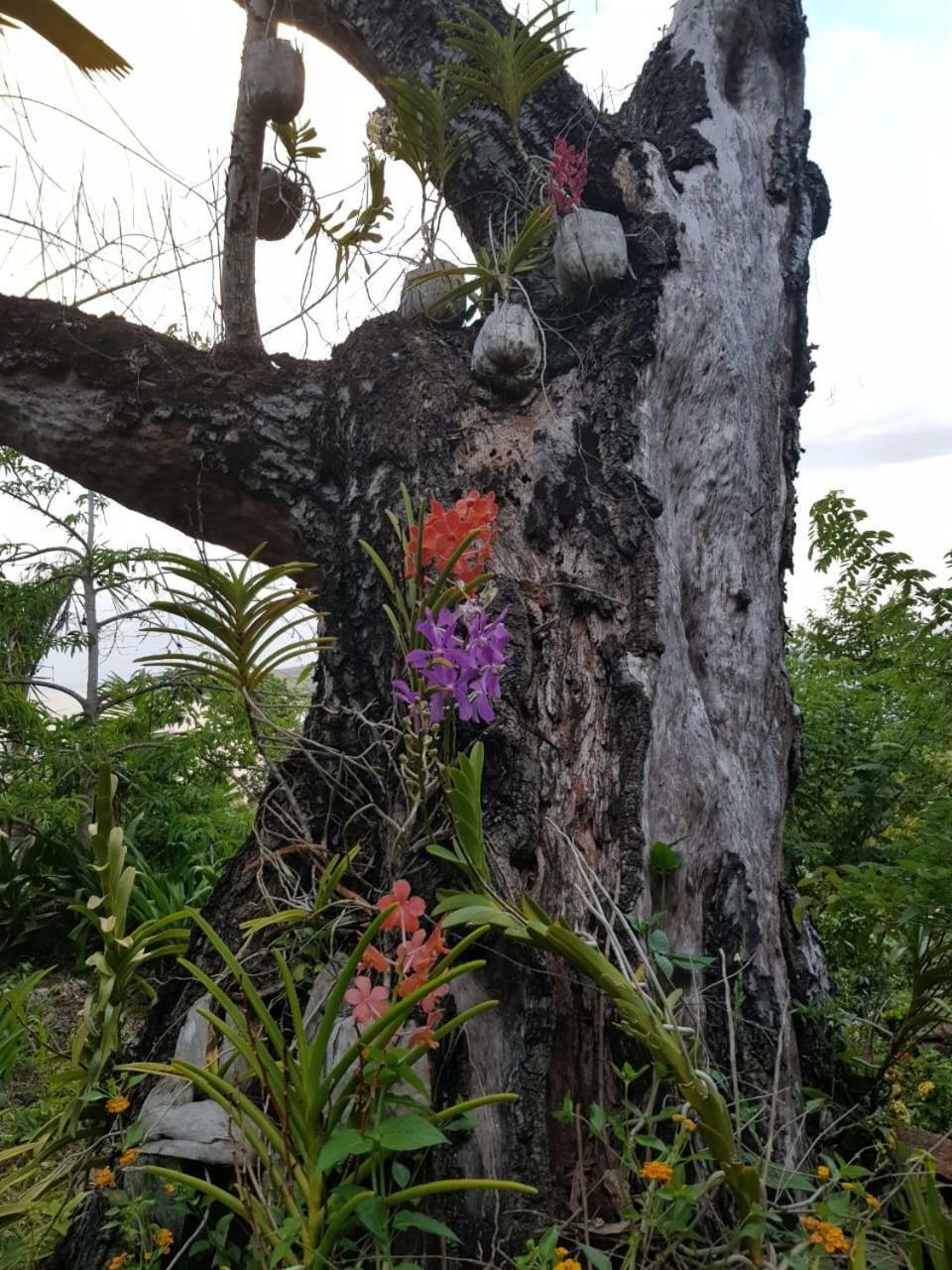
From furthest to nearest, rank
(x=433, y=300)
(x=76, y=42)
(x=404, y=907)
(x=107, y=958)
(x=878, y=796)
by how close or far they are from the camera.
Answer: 1. (x=878, y=796)
2. (x=76, y=42)
3. (x=433, y=300)
4. (x=107, y=958)
5. (x=404, y=907)

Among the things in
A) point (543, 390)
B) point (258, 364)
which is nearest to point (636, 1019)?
point (543, 390)

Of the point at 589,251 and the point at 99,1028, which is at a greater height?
the point at 589,251

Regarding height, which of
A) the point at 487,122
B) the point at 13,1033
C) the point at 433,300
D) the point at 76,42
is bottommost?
the point at 13,1033

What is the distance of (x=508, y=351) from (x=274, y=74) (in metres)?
1.20

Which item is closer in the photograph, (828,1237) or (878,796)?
(828,1237)

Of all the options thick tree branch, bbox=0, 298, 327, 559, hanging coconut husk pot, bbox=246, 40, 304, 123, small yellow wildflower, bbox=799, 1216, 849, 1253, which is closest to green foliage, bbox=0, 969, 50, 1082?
thick tree branch, bbox=0, 298, 327, 559

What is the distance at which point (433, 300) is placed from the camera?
7.31ft

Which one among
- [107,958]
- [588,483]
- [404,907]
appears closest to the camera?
[404,907]

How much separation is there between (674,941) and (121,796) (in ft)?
10.1

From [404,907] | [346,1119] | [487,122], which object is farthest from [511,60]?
[346,1119]

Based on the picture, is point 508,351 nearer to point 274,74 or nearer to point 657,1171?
point 274,74

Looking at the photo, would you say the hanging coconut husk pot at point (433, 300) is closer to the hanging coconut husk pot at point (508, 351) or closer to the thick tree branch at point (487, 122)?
the hanging coconut husk pot at point (508, 351)

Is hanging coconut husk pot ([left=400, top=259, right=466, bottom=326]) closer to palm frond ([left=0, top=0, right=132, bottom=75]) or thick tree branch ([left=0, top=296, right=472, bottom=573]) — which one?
thick tree branch ([left=0, top=296, right=472, bottom=573])

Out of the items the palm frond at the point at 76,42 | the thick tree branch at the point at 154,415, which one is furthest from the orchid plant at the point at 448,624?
the palm frond at the point at 76,42
